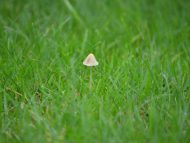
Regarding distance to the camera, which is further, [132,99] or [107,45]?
[107,45]

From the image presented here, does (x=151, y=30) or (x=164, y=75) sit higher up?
(x=151, y=30)

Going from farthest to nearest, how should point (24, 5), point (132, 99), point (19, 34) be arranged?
point (24, 5) → point (19, 34) → point (132, 99)

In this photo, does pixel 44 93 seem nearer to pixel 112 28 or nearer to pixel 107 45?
pixel 107 45

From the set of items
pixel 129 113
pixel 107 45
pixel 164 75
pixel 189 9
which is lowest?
pixel 129 113

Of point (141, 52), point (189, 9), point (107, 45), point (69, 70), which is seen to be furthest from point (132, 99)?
point (189, 9)

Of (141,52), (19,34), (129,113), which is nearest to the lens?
(129,113)

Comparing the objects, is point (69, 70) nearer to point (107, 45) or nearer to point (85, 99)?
point (85, 99)

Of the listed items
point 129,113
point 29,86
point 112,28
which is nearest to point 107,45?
point 112,28
